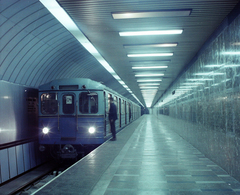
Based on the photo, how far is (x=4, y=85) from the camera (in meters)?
8.60

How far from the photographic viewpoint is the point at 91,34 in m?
7.19

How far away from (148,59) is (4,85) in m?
5.79

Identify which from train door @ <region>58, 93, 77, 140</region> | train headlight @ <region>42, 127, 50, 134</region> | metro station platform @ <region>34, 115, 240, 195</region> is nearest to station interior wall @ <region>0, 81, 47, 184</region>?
train headlight @ <region>42, 127, 50, 134</region>

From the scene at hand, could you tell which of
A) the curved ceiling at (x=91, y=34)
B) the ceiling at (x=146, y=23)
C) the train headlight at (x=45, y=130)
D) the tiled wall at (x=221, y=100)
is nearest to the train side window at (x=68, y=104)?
the train headlight at (x=45, y=130)

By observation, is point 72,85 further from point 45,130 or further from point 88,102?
point 45,130

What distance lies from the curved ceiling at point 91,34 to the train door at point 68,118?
2.13 metres

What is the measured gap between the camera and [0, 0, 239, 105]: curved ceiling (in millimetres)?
5363

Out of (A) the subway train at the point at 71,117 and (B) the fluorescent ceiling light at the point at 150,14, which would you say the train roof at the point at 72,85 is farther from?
(B) the fluorescent ceiling light at the point at 150,14

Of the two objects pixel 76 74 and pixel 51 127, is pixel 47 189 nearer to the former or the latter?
pixel 51 127

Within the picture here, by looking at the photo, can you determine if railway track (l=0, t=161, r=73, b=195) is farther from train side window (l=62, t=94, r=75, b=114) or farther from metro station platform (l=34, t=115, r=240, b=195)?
train side window (l=62, t=94, r=75, b=114)

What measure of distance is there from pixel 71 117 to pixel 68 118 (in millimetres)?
→ 119

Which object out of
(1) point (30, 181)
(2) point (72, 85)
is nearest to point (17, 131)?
(1) point (30, 181)

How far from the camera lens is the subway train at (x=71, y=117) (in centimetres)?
950

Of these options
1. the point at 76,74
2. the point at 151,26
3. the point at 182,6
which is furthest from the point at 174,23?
the point at 76,74
